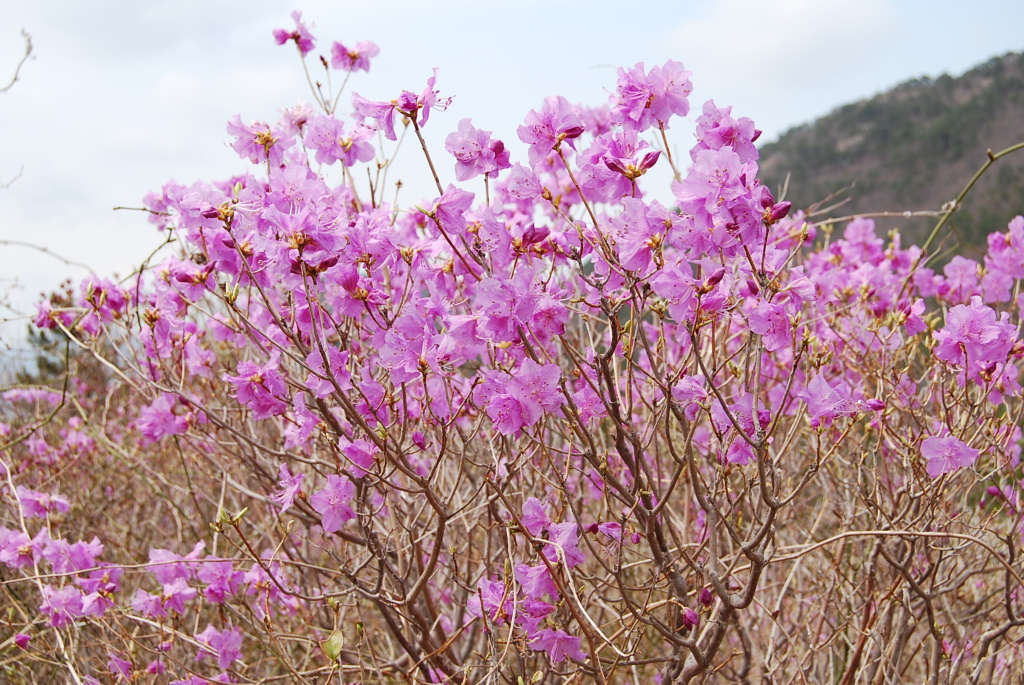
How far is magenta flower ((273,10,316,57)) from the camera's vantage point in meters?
2.98

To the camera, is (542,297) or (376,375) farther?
(376,375)

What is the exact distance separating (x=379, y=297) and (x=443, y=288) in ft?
0.77

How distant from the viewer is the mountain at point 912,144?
105ft

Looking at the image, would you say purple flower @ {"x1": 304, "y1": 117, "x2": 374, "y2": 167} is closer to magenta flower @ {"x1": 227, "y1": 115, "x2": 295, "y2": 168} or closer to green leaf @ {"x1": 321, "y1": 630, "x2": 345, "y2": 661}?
magenta flower @ {"x1": 227, "y1": 115, "x2": 295, "y2": 168}

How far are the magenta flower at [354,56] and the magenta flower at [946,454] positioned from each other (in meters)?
2.42

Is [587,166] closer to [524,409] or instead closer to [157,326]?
[524,409]

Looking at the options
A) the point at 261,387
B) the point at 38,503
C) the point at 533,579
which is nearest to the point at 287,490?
the point at 261,387

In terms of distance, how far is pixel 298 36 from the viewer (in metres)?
2.98

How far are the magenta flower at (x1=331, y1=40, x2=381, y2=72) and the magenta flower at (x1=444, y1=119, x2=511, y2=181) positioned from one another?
4.74ft

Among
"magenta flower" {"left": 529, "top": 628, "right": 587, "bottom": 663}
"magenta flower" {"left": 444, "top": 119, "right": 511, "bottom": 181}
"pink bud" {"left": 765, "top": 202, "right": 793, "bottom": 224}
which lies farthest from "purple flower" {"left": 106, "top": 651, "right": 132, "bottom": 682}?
"pink bud" {"left": 765, "top": 202, "right": 793, "bottom": 224}

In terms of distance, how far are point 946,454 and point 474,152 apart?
59.3 inches

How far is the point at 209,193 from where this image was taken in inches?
75.9

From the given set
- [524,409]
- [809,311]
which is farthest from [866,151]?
[524,409]

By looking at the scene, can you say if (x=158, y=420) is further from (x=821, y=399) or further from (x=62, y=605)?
(x=821, y=399)
